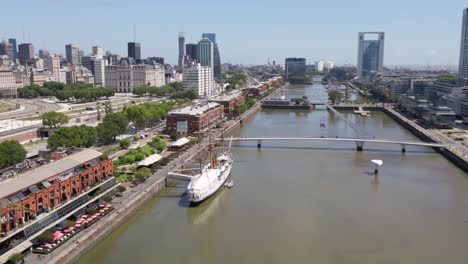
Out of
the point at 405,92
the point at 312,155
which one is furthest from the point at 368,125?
the point at 405,92

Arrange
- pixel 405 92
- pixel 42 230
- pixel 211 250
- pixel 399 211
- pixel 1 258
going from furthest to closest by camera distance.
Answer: pixel 405 92 → pixel 399 211 → pixel 211 250 → pixel 42 230 → pixel 1 258

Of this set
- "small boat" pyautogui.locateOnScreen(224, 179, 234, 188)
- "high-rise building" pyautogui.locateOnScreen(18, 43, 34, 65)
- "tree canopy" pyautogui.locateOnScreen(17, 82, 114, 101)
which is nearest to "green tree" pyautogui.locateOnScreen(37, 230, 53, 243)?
"small boat" pyautogui.locateOnScreen(224, 179, 234, 188)

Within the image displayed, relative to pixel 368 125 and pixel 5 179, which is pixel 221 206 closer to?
pixel 5 179

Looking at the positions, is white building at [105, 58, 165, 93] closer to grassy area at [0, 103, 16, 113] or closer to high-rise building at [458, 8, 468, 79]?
grassy area at [0, 103, 16, 113]

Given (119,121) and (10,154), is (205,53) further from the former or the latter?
(10,154)

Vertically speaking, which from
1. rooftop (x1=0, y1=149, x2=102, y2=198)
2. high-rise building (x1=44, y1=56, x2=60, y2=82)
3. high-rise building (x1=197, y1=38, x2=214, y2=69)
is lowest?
rooftop (x1=0, y1=149, x2=102, y2=198)

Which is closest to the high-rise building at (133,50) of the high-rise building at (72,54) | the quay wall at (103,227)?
the high-rise building at (72,54)

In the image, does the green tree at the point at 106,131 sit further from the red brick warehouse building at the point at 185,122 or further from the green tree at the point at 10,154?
the green tree at the point at 10,154

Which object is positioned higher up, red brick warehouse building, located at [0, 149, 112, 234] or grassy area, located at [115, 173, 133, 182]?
red brick warehouse building, located at [0, 149, 112, 234]
